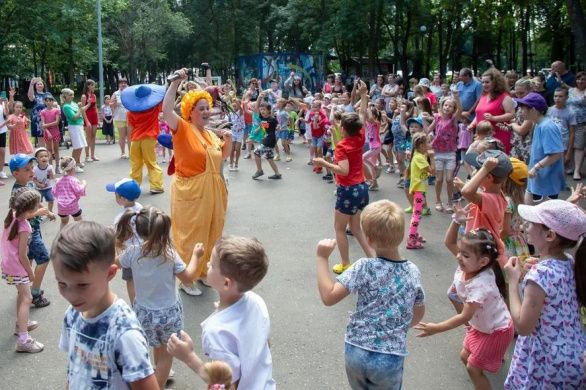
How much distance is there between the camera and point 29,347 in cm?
473

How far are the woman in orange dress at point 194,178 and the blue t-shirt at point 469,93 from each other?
5.84m

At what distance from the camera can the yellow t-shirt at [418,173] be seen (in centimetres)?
792

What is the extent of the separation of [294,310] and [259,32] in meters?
41.9

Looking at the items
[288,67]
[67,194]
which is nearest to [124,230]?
[67,194]

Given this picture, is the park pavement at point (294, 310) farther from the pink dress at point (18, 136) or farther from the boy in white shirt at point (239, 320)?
the pink dress at point (18, 136)

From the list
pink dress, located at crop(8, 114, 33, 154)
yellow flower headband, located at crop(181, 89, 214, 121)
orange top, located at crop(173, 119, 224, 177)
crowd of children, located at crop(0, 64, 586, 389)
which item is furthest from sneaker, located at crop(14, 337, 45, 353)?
pink dress, located at crop(8, 114, 33, 154)

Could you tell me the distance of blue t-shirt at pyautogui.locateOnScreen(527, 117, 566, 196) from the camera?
6.39m

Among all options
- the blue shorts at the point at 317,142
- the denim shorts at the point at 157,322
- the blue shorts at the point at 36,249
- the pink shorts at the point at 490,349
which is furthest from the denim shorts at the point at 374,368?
the blue shorts at the point at 317,142

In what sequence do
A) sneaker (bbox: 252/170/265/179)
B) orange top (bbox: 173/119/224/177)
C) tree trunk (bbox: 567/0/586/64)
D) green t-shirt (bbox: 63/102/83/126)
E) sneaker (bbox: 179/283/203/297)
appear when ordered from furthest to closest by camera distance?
green t-shirt (bbox: 63/102/83/126)
sneaker (bbox: 252/170/265/179)
tree trunk (bbox: 567/0/586/64)
sneaker (bbox: 179/283/203/297)
orange top (bbox: 173/119/224/177)

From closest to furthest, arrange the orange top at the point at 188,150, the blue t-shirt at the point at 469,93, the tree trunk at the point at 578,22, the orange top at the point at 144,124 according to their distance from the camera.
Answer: the orange top at the point at 188,150 → the blue t-shirt at the point at 469,93 → the orange top at the point at 144,124 → the tree trunk at the point at 578,22

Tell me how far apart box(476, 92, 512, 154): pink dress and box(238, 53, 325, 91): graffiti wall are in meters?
29.0

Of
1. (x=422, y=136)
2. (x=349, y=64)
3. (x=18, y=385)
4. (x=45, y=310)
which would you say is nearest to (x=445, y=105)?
(x=422, y=136)

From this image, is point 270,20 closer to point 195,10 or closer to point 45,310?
point 195,10

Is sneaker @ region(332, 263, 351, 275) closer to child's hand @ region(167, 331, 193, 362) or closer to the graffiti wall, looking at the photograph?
child's hand @ region(167, 331, 193, 362)
